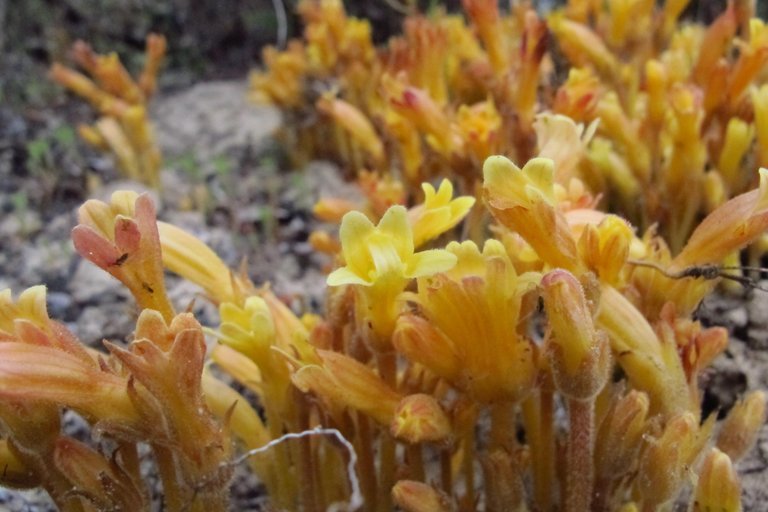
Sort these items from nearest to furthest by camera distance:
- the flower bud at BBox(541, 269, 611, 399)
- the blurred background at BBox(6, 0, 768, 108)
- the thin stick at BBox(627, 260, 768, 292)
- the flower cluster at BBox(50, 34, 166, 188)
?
the flower bud at BBox(541, 269, 611, 399), the thin stick at BBox(627, 260, 768, 292), the flower cluster at BBox(50, 34, 166, 188), the blurred background at BBox(6, 0, 768, 108)

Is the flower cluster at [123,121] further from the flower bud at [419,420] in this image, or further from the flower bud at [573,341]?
the flower bud at [573,341]

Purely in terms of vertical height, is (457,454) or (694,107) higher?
(694,107)

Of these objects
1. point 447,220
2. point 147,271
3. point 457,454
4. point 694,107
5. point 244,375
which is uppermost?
point 694,107

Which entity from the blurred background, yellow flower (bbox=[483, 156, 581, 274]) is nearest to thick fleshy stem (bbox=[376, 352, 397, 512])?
yellow flower (bbox=[483, 156, 581, 274])

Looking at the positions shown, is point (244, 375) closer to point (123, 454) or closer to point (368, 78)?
point (123, 454)

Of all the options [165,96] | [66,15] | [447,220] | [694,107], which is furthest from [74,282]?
[66,15]

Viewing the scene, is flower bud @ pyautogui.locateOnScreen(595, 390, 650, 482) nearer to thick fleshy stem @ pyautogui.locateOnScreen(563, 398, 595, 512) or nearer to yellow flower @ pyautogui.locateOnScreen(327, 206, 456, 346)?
thick fleshy stem @ pyautogui.locateOnScreen(563, 398, 595, 512)
